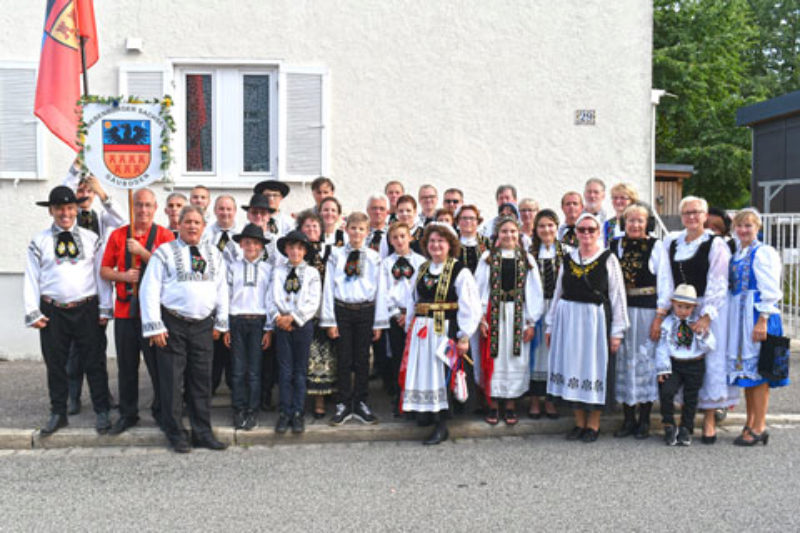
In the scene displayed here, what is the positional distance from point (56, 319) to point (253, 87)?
15.7ft

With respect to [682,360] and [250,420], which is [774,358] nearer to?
[682,360]

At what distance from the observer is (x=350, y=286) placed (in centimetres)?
666

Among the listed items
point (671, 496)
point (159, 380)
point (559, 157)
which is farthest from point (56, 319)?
point (559, 157)

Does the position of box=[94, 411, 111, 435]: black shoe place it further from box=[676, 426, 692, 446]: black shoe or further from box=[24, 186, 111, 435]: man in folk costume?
box=[676, 426, 692, 446]: black shoe

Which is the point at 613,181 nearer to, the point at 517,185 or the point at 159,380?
the point at 517,185

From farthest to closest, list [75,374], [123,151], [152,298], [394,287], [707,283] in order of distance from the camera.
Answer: [75,374] < [394,287] < [123,151] < [707,283] < [152,298]

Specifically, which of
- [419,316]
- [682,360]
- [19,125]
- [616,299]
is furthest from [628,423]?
[19,125]

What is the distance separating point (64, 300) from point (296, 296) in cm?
195

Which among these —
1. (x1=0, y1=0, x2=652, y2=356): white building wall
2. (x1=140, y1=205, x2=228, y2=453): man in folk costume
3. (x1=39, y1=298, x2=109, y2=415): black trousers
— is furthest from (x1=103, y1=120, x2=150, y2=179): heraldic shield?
(x1=0, y1=0, x2=652, y2=356): white building wall

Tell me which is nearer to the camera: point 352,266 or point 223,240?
point 352,266

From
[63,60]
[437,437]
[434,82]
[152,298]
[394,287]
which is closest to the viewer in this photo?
[152,298]

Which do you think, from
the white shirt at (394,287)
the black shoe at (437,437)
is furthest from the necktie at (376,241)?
the black shoe at (437,437)

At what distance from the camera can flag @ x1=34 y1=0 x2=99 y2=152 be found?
7574 mm

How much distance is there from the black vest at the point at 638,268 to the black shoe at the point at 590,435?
45.3 inches
